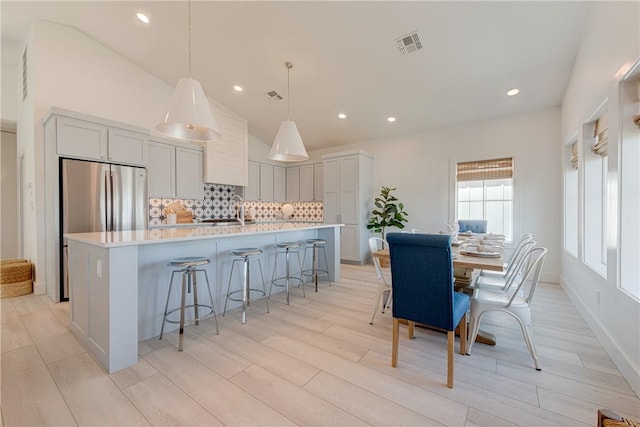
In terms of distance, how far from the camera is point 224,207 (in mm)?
6012

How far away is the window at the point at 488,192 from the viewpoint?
477 cm

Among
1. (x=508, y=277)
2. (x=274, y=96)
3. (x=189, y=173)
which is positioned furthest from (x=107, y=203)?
(x=508, y=277)

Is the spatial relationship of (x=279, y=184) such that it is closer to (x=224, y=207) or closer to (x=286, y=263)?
(x=224, y=207)

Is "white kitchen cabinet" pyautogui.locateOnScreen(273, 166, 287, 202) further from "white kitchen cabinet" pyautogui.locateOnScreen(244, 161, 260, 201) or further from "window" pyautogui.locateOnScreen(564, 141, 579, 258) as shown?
"window" pyautogui.locateOnScreen(564, 141, 579, 258)

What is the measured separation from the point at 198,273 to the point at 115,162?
236 centimetres

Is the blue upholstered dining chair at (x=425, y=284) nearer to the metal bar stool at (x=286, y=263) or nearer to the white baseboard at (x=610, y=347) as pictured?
the white baseboard at (x=610, y=347)

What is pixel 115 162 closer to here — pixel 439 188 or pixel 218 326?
pixel 218 326

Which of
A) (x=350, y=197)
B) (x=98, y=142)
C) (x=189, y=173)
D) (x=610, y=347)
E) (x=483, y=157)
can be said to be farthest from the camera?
(x=350, y=197)

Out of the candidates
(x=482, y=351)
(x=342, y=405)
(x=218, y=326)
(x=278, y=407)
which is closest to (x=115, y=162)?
(x=218, y=326)

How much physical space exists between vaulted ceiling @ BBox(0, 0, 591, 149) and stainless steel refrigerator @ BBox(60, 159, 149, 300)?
2029 mm

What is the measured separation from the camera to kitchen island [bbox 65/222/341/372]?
1.94m

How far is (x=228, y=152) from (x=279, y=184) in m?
1.76

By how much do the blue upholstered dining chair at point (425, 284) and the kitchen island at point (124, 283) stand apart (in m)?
1.63

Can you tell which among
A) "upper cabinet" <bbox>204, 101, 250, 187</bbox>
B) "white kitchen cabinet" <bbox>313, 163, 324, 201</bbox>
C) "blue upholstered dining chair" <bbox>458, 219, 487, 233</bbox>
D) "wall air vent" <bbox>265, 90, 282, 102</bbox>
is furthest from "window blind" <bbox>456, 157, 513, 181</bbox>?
"upper cabinet" <bbox>204, 101, 250, 187</bbox>
